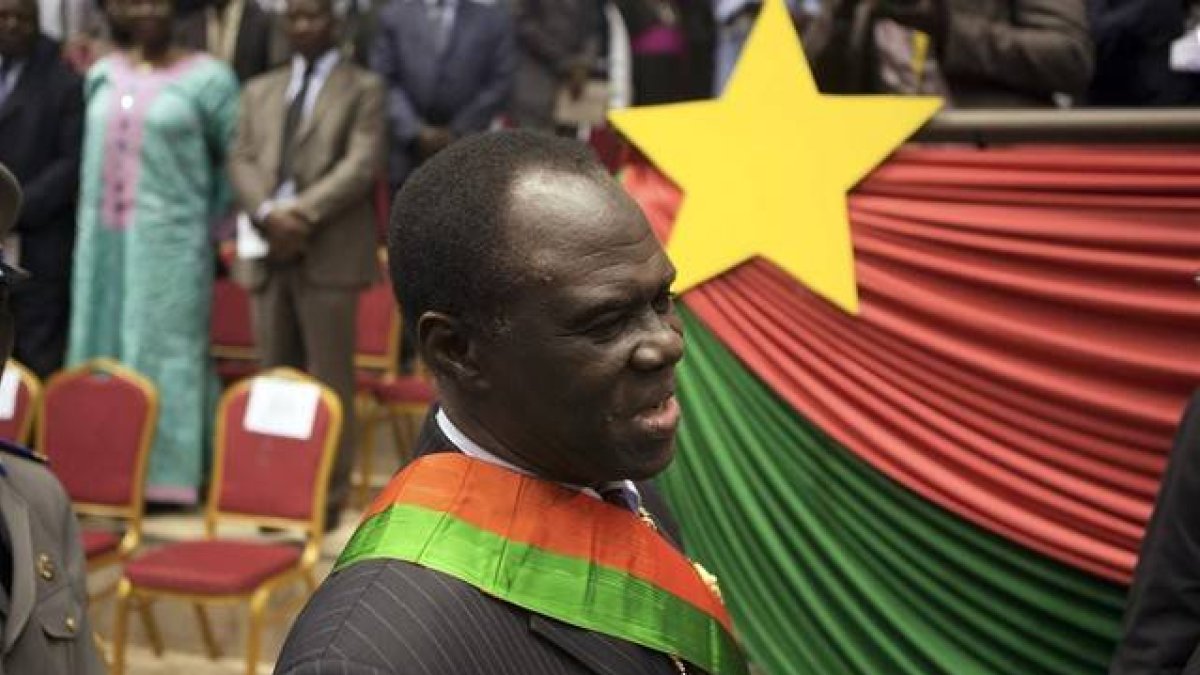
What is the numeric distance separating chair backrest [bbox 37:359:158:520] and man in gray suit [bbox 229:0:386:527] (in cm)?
74

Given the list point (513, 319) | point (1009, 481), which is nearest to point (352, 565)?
point (513, 319)

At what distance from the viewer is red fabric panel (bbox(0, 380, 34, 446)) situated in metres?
4.70

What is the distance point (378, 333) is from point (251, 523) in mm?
1838

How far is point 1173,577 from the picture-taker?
6.98 ft

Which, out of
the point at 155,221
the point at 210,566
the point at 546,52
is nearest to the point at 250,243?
the point at 155,221

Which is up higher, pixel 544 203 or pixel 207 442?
pixel 544 203

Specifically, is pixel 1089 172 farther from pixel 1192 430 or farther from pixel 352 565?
pixel 352 565

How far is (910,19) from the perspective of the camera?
128 inches

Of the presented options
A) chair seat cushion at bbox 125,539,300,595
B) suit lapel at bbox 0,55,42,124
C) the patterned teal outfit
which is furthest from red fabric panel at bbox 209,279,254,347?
chair seat cushion at bbox 125,539,300,595

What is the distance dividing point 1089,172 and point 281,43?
449 cm

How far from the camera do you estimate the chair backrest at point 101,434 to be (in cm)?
476

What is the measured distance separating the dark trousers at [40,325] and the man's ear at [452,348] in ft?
15.2

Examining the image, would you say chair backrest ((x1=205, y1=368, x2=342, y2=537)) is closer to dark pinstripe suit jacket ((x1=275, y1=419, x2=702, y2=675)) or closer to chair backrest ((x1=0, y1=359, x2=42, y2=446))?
chair backrest ((x1=0, y1=359, x2=42, y2=446))

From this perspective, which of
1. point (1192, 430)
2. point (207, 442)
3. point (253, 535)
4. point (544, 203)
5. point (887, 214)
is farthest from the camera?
point (207, 442)
